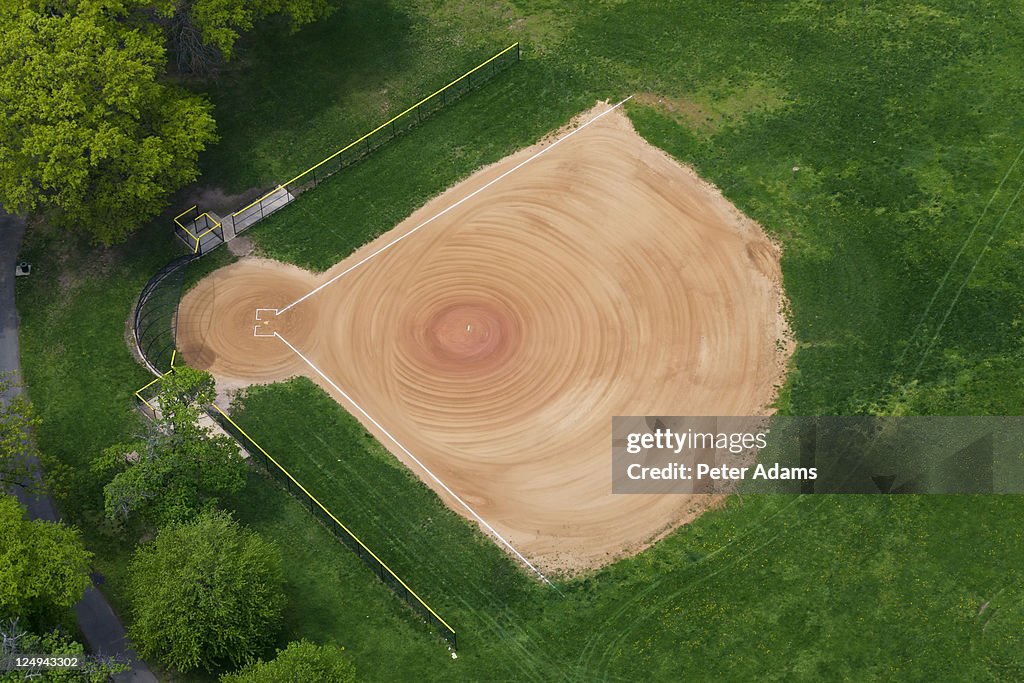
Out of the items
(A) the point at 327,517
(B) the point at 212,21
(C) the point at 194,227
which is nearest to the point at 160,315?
(C) the point at 194,227

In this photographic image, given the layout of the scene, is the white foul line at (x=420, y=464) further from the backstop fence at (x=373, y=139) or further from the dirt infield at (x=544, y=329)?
the backstop fence at (x=373, y=139)

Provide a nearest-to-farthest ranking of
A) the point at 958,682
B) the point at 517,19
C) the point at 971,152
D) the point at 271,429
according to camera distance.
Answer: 1. the point at 958,682
2. the point at 271,429
3. the point at 971,152
4. the point at 517,19

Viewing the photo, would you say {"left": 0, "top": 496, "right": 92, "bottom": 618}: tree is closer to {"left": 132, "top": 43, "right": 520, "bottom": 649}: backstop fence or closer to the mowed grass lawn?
the mowed grass lawn

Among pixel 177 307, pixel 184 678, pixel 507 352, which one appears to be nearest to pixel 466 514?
pixel 507 352

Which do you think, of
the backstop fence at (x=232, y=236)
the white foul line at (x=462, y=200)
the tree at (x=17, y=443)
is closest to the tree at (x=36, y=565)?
the tree at (x=17, y=443)

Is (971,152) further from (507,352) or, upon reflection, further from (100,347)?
(100,347)
